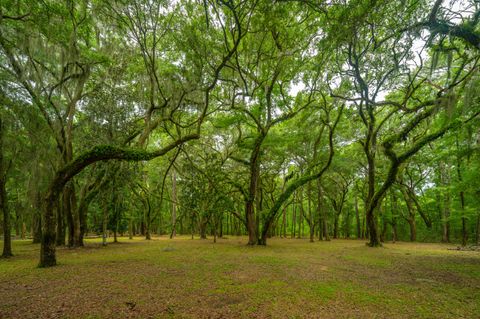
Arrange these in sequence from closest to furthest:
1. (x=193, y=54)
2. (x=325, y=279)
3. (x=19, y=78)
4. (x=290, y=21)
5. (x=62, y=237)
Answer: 1. (x=325, y=279)
2. (x=19, y=78)
3. (x=290, y=21)
4. (x=193, y=54)
5. (x=62, y=237)

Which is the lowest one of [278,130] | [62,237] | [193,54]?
[62,237]

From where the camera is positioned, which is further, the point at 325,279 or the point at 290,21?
the point at 290,21

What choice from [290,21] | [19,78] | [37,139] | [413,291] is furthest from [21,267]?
[290,21]

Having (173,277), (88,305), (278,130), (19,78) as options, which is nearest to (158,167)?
(278,130)

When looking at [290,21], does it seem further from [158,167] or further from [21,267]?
[158,167]

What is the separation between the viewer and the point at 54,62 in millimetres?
8469

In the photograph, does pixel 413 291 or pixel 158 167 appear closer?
pixel 413 291

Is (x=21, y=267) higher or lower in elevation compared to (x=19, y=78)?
lower

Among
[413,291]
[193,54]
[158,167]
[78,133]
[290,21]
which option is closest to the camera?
[413,291]

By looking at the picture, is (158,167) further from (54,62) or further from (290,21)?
(290,21)

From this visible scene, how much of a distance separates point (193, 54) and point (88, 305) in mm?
8756

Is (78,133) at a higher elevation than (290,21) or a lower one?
lower

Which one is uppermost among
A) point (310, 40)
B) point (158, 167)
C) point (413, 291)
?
point (310, 40)

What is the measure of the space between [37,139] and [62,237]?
7.61 meters
